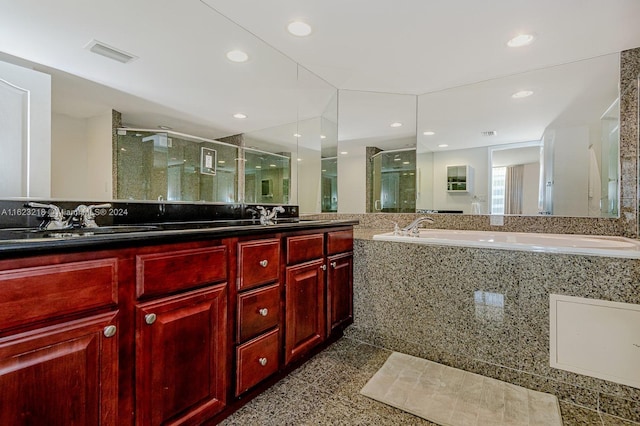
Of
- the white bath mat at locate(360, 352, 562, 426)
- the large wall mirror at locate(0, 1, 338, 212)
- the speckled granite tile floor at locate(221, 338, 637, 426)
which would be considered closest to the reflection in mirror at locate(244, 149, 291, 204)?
the large wall mirror at locate(0, 1, 338, 212)

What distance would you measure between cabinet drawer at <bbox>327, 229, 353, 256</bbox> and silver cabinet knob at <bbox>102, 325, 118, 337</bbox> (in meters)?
1.33

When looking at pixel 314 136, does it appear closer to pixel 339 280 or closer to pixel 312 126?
pixel 312 126

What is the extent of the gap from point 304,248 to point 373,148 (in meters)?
1.75

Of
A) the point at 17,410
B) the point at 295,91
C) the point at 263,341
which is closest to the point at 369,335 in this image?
the point at 263,341

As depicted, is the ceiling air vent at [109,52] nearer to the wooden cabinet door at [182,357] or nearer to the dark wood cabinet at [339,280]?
the wooden cabinet door at [182,357]

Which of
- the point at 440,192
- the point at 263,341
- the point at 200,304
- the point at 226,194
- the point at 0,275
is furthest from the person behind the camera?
the point at 440,192

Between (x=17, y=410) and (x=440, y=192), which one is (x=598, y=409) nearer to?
(x=440, y=192)

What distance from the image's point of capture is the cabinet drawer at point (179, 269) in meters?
1.08

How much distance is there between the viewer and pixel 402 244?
2.20 m

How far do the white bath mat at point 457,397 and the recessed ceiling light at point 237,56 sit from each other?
2.32 meters

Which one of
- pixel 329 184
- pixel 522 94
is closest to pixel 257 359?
pixel 329 184

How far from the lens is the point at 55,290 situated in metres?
0.87

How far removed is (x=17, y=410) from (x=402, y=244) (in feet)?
6.55

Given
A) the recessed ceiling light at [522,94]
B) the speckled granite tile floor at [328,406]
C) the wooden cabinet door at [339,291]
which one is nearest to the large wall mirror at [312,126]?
the recessed ceiling light at [522,94]
